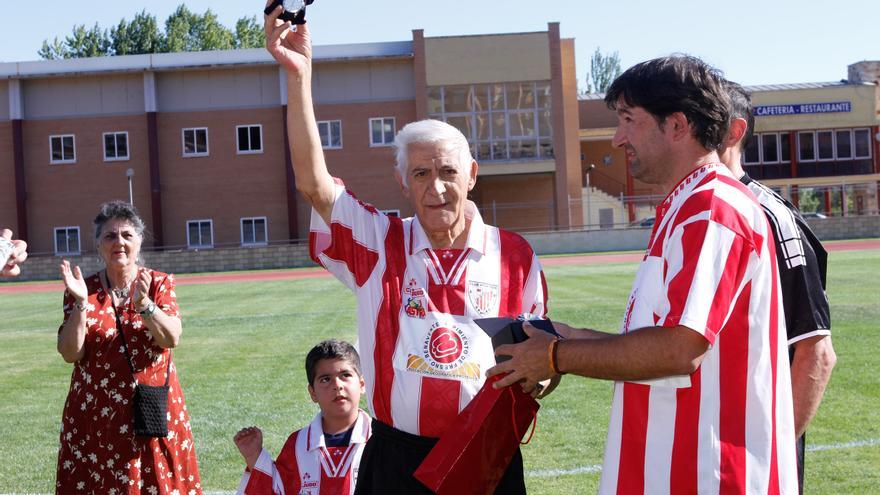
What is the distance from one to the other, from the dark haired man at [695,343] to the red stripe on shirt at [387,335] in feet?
2.40

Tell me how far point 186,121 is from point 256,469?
4439 cm

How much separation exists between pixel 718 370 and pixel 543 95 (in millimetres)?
45196

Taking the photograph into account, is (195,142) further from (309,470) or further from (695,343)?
(695,343)

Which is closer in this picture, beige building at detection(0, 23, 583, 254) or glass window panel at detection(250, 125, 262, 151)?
beige building at detection(0, 23, 583, 254)

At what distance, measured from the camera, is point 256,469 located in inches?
167

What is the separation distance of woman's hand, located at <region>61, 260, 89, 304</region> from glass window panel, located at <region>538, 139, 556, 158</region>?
140 ft

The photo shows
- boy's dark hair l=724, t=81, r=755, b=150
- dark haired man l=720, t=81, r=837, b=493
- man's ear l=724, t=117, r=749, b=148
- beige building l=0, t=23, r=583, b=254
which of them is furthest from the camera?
A: beige building l=0, t=23, r=583, b=254

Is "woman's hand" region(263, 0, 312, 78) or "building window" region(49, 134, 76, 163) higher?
"building window" region(49, 134, 76, 163)

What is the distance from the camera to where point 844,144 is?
198 feet

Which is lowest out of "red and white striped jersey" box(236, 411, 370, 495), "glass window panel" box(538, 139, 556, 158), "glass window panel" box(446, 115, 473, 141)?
"red and white striped jersey" box(236, 411, 370, 495)

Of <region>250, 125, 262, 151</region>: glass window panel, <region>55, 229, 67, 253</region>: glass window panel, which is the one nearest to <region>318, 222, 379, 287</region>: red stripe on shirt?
<region>250, 125, 262, 151</region>: glass window panel

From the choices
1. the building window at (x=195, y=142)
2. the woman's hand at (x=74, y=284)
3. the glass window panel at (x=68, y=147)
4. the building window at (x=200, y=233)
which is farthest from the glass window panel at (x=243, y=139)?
the woman's hand at (x=74, y=284)

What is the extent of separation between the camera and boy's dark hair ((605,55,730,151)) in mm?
2490

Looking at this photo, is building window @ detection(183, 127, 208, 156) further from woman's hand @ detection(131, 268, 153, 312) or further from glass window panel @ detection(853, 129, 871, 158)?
woman's hand @ detection(131, 268, 153, 312)
